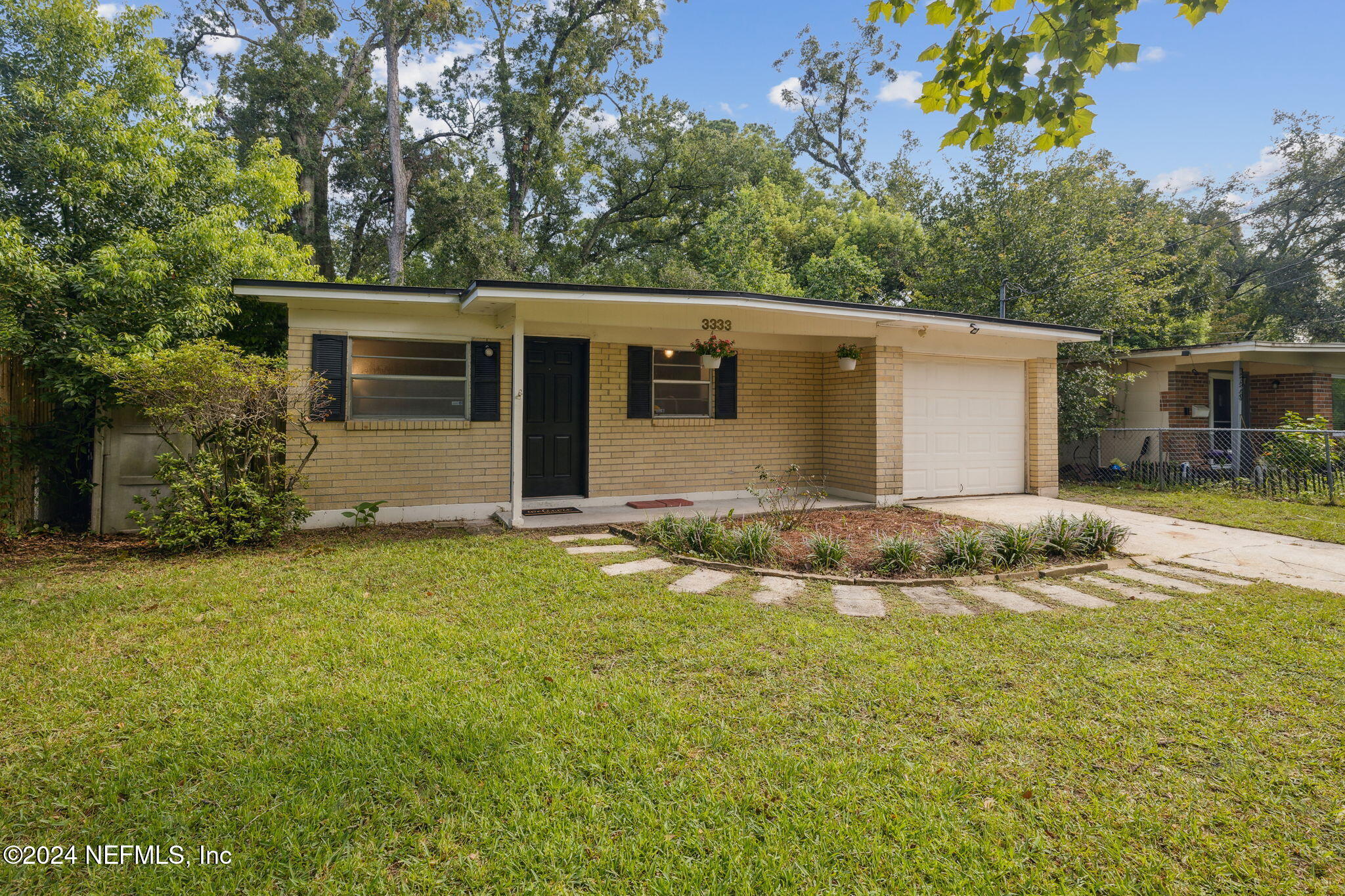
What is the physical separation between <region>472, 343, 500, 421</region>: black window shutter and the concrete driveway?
5.55 m

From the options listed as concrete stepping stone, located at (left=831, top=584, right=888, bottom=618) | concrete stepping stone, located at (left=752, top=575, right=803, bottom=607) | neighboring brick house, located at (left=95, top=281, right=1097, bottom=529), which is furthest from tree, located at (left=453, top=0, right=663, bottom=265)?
concrete stepping stone, located at (left=831, top=584, right=888, bottom=618)

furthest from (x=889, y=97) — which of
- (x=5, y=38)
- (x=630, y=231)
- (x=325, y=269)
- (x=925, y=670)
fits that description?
(x=925, y=670)

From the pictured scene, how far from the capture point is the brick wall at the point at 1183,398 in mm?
11914

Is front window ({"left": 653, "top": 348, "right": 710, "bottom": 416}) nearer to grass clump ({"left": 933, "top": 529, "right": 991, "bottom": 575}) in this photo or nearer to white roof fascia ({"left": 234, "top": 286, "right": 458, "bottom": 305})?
white roof fascia ({"left": 234, "top": 286, "right": 458, "bottom": 305})

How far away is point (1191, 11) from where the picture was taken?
2742mm

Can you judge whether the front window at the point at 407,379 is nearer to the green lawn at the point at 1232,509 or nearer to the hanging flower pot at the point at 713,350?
the hanging flower pot at the point at 713,350

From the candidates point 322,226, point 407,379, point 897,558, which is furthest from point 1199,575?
point 322,226

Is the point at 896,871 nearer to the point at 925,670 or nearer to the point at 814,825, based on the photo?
the point at 814,825

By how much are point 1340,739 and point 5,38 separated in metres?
13.8

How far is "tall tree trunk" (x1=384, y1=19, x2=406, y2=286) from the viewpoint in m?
17.0

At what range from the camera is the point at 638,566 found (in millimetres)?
5195

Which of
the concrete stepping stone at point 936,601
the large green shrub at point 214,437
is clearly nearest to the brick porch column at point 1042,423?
the concrete stepping stone at point 936,601

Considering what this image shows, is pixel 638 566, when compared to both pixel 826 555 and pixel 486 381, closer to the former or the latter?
pixel 826 555

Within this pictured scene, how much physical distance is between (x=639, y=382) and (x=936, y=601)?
5001 mm
